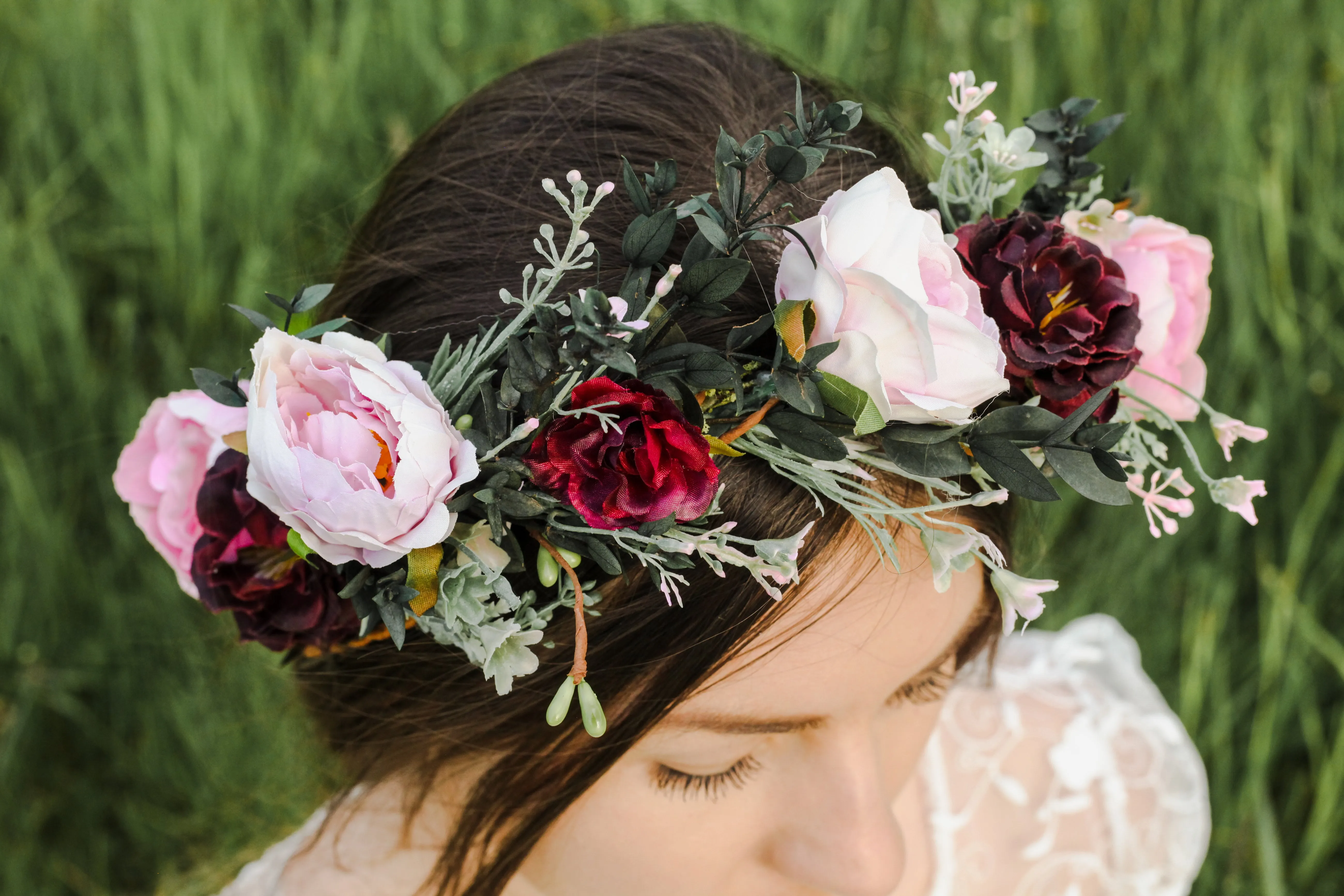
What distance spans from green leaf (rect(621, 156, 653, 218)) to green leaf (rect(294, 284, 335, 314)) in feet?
0.71

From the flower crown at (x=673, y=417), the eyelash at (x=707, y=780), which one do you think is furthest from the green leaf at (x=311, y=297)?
the eyelash at (x=707, y=780)

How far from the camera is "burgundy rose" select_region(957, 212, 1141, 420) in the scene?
2.49 ft

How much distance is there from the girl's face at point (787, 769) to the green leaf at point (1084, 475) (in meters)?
0.15

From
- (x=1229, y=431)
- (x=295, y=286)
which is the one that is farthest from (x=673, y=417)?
(x=295, y=286)

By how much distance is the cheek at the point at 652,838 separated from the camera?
847mm

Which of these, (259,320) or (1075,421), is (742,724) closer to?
(1075,421)

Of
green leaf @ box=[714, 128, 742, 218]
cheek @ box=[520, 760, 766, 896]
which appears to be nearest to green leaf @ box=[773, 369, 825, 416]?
green leaf @ box=[714, 128, 742, 218]

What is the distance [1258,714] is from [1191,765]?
0.38 meters

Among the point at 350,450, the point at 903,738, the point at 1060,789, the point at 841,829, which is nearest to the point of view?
the point at 350,450

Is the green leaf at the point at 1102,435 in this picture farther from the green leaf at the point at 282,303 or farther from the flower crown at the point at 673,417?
the green leaf at the point at 282,303

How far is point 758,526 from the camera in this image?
2.42ft

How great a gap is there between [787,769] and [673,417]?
375 millimetres

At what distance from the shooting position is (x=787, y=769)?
856 mm

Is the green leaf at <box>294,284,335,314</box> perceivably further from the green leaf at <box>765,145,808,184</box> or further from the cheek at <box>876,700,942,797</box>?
the cheek at <box>876,700,942,797</box>
